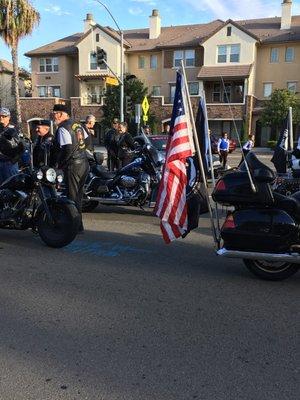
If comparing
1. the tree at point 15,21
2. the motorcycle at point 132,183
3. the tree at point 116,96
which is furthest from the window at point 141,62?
the motorcycle at point 132,183

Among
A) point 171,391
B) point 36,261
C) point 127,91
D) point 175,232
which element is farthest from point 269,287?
point 127,91

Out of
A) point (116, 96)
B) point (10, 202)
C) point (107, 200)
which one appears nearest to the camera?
point (10, 202)

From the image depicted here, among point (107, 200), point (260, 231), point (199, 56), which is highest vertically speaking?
point (199, 56)

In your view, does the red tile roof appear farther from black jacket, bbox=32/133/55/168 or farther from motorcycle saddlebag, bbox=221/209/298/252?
motorcycle saddlebag, bbox=221/209/298/252

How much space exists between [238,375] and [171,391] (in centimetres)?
50

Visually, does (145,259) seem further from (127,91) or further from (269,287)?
(127,91)

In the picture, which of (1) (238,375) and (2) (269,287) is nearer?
(1) (238,375)

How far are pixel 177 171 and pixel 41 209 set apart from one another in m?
2.33

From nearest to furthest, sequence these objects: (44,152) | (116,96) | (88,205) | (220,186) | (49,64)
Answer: (220,186) < (44,152) < (88,205) < (116,96) < (49,64)

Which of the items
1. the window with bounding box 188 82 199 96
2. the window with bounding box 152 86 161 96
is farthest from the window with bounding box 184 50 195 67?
the window with bounding box 152 86 161 96

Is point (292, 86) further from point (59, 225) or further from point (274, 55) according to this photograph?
point (59, 225)

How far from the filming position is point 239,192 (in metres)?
5.04

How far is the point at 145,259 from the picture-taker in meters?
6.09

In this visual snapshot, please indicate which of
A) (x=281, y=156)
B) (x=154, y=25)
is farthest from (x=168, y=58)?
(x=281, y=156)
